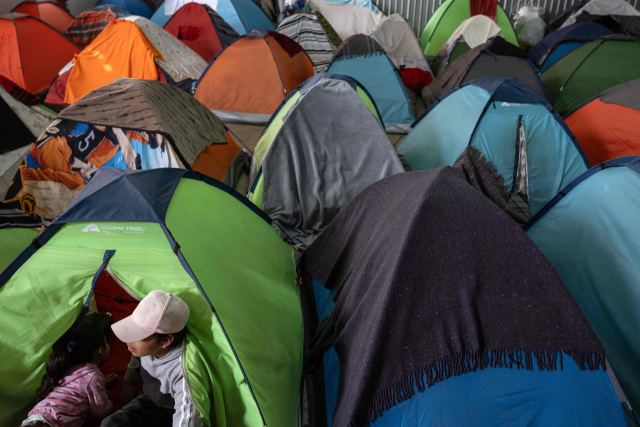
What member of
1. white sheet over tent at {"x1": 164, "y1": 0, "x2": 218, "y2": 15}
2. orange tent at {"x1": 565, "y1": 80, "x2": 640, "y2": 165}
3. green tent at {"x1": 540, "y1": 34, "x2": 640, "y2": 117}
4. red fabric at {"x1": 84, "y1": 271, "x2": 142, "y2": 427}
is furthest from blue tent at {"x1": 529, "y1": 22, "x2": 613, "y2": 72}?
red fabric at {"x1": 84, "y1": 271, "x2": 142, "y2": 427}

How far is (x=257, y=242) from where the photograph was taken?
2025 millimetres

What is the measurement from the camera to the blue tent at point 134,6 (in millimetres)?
7105

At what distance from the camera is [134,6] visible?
7234mm

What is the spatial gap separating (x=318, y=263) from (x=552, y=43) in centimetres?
503

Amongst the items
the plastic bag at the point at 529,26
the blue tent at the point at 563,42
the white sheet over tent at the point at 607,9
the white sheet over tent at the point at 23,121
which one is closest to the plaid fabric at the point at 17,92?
the white sheet over tent at the point at 23,121

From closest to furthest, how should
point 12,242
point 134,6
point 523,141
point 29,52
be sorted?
point 12,242 → point 523,141 → point 29,52 → point 134,6

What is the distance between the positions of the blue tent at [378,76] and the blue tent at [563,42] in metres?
2.10

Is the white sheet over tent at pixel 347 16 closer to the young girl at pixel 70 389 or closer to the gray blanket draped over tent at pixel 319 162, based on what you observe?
the gray blanket draped over tent at pixel 319 162

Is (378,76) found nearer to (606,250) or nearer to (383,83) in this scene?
(383,83)

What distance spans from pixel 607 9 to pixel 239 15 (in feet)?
18.9

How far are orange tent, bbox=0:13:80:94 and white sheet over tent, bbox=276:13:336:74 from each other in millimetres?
2796

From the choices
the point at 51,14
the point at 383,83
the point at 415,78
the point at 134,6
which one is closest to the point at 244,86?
the point at 383,83

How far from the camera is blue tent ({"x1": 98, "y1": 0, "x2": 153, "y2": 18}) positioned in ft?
23.3

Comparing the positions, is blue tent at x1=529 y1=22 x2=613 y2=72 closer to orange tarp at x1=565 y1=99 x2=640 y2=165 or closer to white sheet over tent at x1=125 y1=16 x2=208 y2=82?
orange tarp at x1=565 y1=99 x2=640 y2=165
